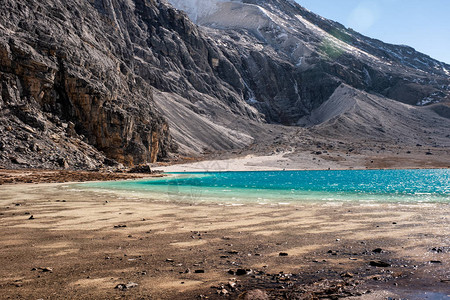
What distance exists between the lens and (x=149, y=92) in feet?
306

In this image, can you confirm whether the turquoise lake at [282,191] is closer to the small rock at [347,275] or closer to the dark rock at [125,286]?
the small rock at [347,275]

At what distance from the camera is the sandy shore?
5305mm

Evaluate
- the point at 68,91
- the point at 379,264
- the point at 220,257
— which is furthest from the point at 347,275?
the point at 68,91

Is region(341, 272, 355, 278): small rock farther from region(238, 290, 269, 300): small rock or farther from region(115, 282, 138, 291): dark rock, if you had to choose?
region(115, 282, 138, 291): dark rock

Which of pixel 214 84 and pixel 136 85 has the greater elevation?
pixel 214 84

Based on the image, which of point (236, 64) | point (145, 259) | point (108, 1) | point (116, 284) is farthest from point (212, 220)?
point (236, 64)

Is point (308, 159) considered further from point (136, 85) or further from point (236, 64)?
point (236, 64)

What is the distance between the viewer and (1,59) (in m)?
47.9

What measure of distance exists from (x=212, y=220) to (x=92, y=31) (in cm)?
8670

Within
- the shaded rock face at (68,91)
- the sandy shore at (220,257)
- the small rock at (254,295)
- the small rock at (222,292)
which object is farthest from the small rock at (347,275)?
the shaded rock face at (68,91)

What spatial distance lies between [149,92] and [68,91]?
120 feet

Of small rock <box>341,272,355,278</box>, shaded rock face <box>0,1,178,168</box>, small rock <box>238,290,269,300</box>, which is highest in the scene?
shaded rock face <box>0,1,178,168</box>

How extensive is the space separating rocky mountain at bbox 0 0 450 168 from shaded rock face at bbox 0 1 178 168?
214 mm

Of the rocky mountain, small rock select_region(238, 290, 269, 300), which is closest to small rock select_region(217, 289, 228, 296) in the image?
small rock select_region(238, 290, 269, 300)
